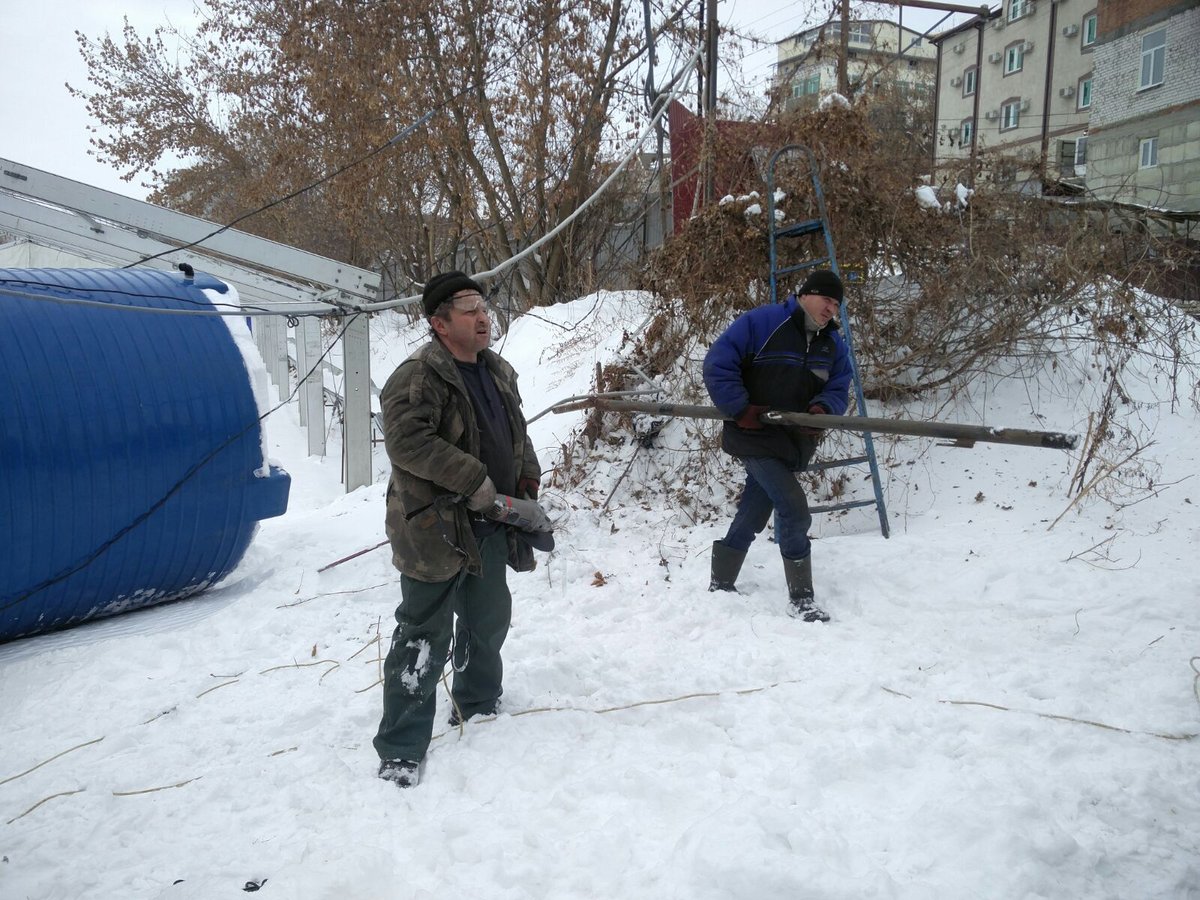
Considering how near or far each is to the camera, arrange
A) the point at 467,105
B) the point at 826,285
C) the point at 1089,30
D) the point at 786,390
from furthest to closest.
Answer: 1. the point at 1089,30
2. the point at 467,105
3. the point at 786,390
4. the point at 826,285

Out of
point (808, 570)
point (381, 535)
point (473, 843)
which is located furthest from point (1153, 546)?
point (381, 535)

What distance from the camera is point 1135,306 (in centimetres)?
625

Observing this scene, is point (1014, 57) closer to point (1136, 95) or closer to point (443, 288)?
point (1136, 95)

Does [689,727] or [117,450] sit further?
[117,450]

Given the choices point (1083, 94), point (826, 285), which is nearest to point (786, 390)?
point (826, 285)

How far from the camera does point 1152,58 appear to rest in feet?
66.6

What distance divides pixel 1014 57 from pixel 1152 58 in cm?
1269

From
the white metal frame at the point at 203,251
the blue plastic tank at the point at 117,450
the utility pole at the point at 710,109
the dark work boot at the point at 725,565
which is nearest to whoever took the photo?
the blue plastic tank at the point at 117,450

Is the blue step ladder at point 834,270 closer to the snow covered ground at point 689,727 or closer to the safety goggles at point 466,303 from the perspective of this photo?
the snow covered ground at point 689,727

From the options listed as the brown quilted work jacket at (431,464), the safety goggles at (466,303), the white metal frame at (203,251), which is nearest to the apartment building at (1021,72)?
the white metal frame at (203,251)

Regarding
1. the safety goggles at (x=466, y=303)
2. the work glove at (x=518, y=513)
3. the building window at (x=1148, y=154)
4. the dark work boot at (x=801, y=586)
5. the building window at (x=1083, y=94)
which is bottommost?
the dark work boot at (x=801, y=586)

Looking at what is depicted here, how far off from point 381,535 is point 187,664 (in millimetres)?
1864

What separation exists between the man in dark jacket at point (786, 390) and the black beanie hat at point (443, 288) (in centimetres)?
157

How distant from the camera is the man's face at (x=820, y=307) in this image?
13.4ft
